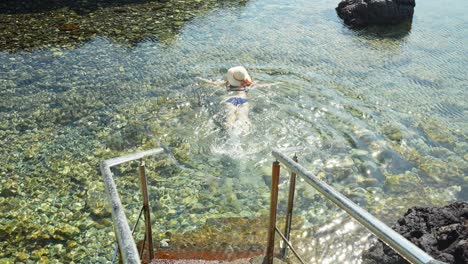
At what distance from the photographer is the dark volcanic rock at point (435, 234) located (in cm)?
451

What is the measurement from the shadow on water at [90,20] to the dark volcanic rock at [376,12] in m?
4.66

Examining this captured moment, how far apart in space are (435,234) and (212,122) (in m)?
5.65

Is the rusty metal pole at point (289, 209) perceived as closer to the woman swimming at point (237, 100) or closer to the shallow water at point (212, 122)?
the shallow water at point (212, 122)

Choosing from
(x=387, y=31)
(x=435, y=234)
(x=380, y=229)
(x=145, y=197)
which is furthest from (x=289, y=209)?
(x=387, y=31)

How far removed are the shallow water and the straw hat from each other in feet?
1.45

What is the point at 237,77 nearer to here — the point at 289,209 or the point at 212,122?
the point at 212,122

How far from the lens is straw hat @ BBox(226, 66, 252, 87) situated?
10.6 m

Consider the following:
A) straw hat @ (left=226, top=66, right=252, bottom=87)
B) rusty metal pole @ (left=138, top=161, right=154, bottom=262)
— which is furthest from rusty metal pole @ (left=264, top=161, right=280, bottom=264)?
straw hat @ (left=226, top=66, right=252, bottom=87)

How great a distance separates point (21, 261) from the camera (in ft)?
19.4

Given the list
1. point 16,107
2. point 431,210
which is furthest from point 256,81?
point 431,210

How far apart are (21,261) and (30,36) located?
34.2 feet

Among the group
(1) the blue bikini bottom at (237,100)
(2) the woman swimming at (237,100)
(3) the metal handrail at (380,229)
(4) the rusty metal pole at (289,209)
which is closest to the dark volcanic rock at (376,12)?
(2) the woman swimming at (237,100)

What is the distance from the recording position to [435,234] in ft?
16.6

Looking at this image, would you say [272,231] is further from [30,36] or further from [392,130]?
[30,36]
